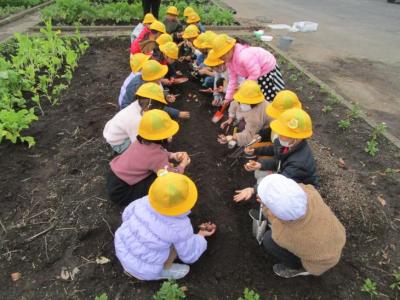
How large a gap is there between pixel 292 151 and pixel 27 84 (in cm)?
Result: 429

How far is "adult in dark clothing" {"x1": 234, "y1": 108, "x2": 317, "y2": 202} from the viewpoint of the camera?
8.66ft

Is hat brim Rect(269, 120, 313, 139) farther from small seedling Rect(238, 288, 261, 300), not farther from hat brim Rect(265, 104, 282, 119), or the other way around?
small seedling Rect(238, 288, 261, 300)

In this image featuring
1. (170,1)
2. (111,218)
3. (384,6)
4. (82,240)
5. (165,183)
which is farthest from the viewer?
(384,6)

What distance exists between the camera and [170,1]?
37.7 ft

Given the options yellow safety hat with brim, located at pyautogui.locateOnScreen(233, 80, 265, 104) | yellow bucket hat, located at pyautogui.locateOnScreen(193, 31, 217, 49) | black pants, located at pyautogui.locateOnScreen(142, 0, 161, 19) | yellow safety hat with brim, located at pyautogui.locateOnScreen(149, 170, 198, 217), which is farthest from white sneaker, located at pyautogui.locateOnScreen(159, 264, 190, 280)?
black pants, located at pyautogui.locateOnScreen(142, 0, 161, 19)

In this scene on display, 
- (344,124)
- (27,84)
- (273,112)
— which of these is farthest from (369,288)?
(27,84)

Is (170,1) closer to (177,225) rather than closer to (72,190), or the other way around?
(72,190)

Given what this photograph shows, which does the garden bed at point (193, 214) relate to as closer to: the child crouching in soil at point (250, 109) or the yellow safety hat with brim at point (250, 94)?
the child crouching in soil at point (250, 109)

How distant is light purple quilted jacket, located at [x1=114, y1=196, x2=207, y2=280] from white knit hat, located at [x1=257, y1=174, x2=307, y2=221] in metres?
0.64

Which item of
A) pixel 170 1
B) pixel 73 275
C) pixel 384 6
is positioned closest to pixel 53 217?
pixel 73 275

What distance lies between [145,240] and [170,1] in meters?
11.2

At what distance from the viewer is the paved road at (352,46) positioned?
5.77 meters

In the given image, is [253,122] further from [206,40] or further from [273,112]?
[206,40]

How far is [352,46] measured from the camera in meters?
8.46
